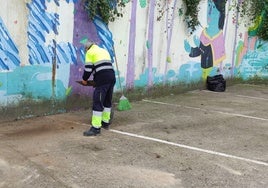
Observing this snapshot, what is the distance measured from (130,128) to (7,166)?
107 inches

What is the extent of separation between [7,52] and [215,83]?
6.57m

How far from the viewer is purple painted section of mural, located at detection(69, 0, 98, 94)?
8750 mm

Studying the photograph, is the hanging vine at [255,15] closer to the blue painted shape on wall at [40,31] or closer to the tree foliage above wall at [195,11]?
the tree foliage above wall at [195,11]

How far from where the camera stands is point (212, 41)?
40.7ft

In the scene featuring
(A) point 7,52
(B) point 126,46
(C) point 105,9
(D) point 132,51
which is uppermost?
(C) point 105,9

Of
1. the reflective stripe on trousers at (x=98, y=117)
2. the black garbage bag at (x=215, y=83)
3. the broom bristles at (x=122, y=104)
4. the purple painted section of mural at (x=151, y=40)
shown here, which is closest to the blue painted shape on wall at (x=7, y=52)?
the reflective stripe on trousers at (x=98, y=117)

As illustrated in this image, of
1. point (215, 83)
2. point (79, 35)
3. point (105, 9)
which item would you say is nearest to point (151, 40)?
point (105, 9)

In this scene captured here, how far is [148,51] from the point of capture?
10555 millimetres

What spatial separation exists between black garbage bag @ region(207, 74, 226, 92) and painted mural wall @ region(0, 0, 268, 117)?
0.80ft

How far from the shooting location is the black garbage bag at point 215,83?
485 inches

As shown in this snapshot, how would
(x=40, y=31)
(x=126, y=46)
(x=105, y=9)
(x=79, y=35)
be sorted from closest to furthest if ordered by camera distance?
1. (x=40, y=31)
2. (x=79, y=35)
3. (x=105, y=9)
4. (x=126, y=46)

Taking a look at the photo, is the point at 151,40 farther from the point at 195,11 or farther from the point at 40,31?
the point at 40,31

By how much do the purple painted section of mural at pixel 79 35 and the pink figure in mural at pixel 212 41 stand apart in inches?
146

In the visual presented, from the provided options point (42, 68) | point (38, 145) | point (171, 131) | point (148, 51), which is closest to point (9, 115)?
point (42, 68)
